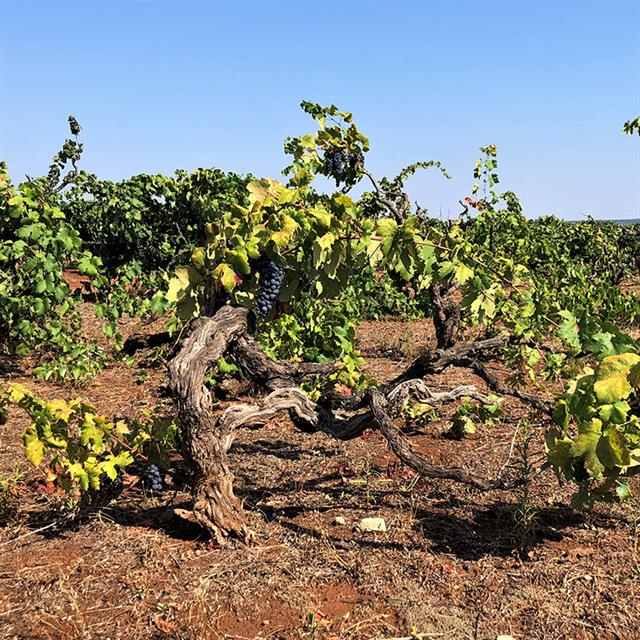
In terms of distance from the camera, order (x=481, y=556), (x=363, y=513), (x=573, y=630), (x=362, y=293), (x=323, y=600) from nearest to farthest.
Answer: (x=573, y=630)
(x=323, y=600)
(x=481, y=556)
(x=363, y=513)
(x=362, y=293)

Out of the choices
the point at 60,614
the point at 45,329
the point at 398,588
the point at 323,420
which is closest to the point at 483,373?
the point at 323,420

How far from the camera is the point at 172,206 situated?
11.2 metres

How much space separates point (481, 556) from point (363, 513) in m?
0.74

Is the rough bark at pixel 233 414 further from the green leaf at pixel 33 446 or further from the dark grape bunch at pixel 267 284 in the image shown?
the green leaf at pixel 33 446

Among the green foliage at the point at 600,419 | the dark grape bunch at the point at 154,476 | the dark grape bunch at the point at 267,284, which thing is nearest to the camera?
the green foliage at the point at 600,419

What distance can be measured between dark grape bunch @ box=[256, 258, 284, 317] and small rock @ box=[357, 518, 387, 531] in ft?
4.03

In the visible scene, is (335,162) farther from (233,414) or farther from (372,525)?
(372,525)

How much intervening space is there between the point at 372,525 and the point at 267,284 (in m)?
1.38

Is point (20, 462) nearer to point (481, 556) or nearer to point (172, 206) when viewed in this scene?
point (481, 556)

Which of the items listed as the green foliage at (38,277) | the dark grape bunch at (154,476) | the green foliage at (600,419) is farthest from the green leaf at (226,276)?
the green foliage at (38,277)

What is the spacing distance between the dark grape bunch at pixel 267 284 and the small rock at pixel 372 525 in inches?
48.4

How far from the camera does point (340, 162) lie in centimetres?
576

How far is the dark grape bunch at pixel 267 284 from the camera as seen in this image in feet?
11.2

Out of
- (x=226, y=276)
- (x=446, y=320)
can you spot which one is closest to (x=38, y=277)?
(x=226, y=276)
